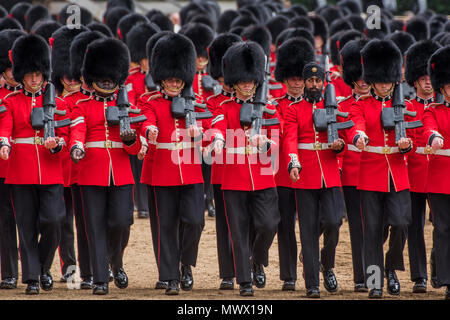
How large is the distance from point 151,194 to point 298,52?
153 cm

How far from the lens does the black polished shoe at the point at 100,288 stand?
7.04 meters

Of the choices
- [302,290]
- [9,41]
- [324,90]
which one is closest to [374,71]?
[324,90]

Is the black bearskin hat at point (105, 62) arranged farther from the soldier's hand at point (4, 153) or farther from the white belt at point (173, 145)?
the soldier's hand at point (4, 153)

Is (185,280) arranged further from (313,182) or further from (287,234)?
(313,182)

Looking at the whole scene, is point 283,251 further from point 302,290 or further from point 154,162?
point 154,162

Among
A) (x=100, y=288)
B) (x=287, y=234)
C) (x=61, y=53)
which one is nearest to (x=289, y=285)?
(x=287, y=234)

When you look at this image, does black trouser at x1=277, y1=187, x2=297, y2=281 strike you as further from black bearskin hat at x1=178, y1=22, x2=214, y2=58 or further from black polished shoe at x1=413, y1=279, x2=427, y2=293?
black bearskin hat at x1=178, y1=22, x2=214, y2=58

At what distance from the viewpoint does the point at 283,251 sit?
293 inches

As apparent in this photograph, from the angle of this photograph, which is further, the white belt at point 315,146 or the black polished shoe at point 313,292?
the white belt at point 315,146

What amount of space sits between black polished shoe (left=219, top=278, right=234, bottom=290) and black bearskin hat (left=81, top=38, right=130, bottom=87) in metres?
1.40

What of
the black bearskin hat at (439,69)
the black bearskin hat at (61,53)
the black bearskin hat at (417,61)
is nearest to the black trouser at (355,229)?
the black bearskin hat at (439,69)

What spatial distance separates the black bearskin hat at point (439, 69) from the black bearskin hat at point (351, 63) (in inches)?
→ 26.9

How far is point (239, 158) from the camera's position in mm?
7188

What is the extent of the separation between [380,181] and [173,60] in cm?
152
